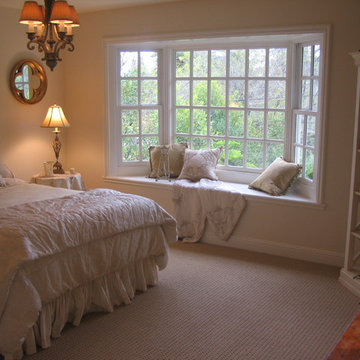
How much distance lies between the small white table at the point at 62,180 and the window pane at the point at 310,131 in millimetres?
2463

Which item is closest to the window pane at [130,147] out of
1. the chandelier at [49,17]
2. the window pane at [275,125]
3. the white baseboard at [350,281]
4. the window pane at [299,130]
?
the window pane at [275,125]

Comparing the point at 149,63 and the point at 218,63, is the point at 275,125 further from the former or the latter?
the point at 149,63

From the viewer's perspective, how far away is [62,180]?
17.1 feet

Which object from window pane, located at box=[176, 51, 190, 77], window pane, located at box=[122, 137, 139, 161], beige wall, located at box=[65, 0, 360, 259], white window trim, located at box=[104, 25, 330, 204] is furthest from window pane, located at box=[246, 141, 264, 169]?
window pane, located at box=[122, 137, 139, 161]

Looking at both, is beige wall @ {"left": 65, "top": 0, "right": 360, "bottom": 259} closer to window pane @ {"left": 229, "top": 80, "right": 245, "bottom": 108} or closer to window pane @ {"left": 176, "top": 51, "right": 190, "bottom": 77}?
window pane @ {"left": 176, "top": 51, "right": 190, "bottom": 77}

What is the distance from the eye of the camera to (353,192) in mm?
3986

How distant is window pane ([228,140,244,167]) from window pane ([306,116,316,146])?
83cm

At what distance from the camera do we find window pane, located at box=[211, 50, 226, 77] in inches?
213

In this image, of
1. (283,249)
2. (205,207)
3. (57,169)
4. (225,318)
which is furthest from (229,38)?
(225,318)

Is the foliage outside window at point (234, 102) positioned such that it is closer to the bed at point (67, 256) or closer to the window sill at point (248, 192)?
the window sill at point (248, 192)

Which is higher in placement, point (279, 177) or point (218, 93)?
point (218, 93)

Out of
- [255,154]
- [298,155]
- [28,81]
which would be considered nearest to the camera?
[298,155]

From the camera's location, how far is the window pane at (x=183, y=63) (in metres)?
5.65

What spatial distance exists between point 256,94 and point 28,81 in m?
2.53
